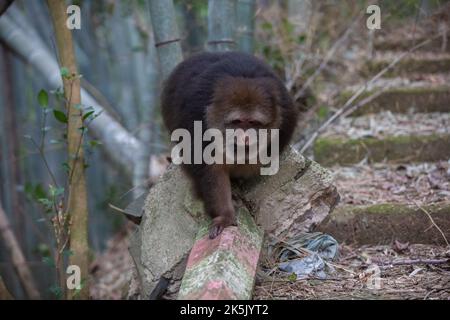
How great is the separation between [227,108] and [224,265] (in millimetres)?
1025

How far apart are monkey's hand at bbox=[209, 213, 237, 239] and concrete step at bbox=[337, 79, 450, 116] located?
346 cm

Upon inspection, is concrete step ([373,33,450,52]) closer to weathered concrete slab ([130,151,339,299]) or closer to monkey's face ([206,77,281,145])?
weathered concrete slab ([130,151,339,299])

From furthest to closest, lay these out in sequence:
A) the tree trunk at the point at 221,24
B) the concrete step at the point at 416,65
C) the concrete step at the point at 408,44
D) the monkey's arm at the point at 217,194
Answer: the concrete step at the point at 408,44 → the concrete step at the point at 416,65 → the tree trunk at the point at 221,24 → the monkey's arm at the point at 217,194

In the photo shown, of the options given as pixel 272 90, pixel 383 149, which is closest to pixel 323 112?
pixel 383 149

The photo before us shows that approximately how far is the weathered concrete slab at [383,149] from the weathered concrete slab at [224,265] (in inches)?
87.9

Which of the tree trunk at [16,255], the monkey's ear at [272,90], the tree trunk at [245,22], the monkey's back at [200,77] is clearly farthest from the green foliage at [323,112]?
the tree trunk at [16,255]

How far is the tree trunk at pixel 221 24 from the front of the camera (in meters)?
5.18

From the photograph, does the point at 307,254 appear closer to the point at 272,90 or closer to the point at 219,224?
the point at 219,224

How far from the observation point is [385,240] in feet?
14.3

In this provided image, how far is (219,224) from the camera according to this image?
11.6ft

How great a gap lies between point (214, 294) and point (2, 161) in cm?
740

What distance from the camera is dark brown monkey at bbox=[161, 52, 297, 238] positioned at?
3570 millimetres

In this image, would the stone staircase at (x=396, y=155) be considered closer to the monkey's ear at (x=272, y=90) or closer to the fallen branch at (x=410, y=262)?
the fallen branch at (x=410, y=262)
